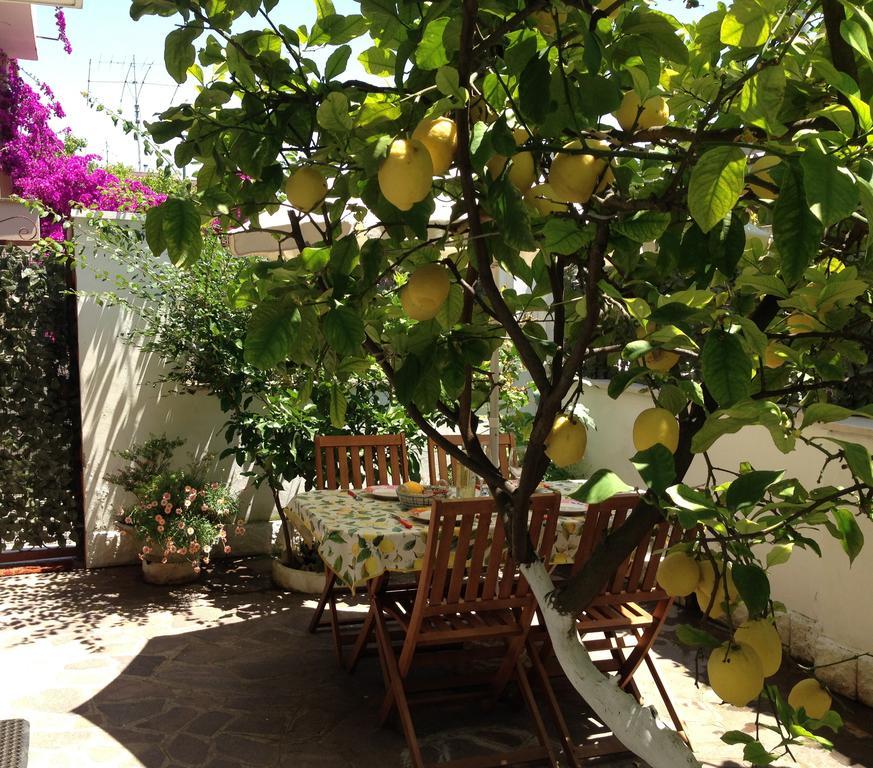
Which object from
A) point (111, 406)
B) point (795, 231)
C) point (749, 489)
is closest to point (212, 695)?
point (111, 406)

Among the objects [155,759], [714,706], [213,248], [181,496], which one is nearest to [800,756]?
[714,706]

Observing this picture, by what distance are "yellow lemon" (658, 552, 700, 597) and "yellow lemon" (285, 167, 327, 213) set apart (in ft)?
2.08

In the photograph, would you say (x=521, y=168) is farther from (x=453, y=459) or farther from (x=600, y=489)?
(x=453, y=459)

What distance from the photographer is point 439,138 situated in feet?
2.81

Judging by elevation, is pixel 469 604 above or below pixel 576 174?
below

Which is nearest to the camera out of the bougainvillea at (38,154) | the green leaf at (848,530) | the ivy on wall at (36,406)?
the green leaf at (848,530)

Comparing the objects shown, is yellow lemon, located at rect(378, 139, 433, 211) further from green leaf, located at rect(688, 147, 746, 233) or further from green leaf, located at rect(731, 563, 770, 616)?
green leaf, located at rect(731, 563, 770, 616)

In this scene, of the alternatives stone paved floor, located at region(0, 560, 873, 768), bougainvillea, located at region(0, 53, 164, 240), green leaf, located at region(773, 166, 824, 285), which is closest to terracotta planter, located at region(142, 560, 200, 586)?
stone paved floor, located at region(0, 560, 873, 768)

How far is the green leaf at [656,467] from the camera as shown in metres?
0.84

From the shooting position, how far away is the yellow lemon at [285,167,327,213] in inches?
40.5

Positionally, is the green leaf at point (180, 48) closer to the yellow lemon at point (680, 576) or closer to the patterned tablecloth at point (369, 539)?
the yellow lemon at point (680, 576)

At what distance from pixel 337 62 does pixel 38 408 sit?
222 inches

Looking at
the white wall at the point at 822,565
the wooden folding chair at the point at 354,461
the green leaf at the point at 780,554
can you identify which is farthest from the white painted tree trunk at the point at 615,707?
the wooden folding chair at the point at 354,461

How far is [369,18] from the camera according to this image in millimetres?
904
